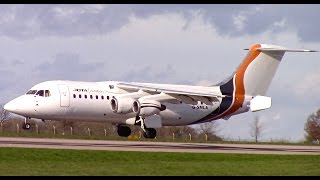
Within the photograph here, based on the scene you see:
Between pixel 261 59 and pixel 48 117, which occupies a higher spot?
pixel 261 59

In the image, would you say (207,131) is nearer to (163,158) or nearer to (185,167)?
(163,158)

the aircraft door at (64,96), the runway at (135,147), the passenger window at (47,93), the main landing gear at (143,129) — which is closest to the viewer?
the runway at (135,147)

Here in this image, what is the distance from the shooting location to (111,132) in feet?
225

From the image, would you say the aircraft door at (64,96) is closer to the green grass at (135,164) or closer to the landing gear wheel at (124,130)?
the landing gear wheel at (124,130)

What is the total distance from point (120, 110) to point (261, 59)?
11841mm

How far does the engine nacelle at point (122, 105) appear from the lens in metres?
48.0

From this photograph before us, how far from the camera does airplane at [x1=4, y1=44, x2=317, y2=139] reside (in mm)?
47531

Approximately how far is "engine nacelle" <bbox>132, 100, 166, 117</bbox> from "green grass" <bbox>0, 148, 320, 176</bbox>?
51.4 ft

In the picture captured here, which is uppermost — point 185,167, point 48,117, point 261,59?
point 261,59

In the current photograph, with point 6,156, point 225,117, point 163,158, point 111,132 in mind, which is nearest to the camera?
point 6,156

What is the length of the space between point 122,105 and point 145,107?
145 centimetres

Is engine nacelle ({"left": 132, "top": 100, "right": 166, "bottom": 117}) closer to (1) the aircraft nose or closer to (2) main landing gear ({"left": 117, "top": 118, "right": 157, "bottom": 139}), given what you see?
(2) main landing gear ({"left": 117, "top": 118, "right": 157, "bottom": 139})

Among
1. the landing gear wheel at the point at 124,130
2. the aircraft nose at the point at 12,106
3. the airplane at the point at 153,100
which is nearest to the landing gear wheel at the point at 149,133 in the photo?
the airplane at the point at 153,100
